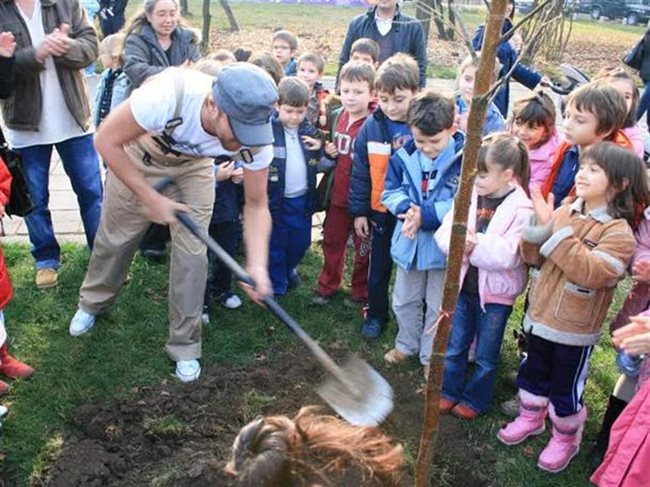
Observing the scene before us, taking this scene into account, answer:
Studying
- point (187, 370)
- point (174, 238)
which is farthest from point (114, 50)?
point (187, 370)

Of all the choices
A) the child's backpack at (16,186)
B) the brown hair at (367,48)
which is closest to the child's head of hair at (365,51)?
the brown hair at (367,48)

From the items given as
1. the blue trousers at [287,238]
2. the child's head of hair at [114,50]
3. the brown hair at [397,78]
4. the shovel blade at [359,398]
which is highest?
the brown hair at [397,78]

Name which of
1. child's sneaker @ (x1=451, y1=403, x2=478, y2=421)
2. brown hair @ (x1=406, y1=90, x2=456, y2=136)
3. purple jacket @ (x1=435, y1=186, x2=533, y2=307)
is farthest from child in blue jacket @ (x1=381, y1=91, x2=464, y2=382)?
child's sneaker @ (x1=451, y1=403, x2=478, y2=421)

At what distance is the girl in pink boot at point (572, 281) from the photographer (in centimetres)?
292

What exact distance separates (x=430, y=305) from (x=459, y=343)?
0.32m

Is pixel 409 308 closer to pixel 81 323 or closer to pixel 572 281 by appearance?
pixel 572 281

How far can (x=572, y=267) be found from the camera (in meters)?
2.93

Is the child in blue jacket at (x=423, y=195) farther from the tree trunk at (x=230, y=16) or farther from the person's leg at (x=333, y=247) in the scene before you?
the tree trunk at (x=230, y=16)

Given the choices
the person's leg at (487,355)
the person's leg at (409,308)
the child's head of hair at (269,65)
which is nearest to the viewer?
the person's leg at (487,355)

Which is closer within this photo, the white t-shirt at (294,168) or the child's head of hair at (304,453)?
the child's head of hair at (304,453)

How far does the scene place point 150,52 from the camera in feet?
15.5

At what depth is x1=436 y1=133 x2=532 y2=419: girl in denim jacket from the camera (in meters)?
3.30

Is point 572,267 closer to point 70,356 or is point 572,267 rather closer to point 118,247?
point 118,247

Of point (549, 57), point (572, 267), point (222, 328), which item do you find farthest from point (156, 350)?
point (549, 57)
